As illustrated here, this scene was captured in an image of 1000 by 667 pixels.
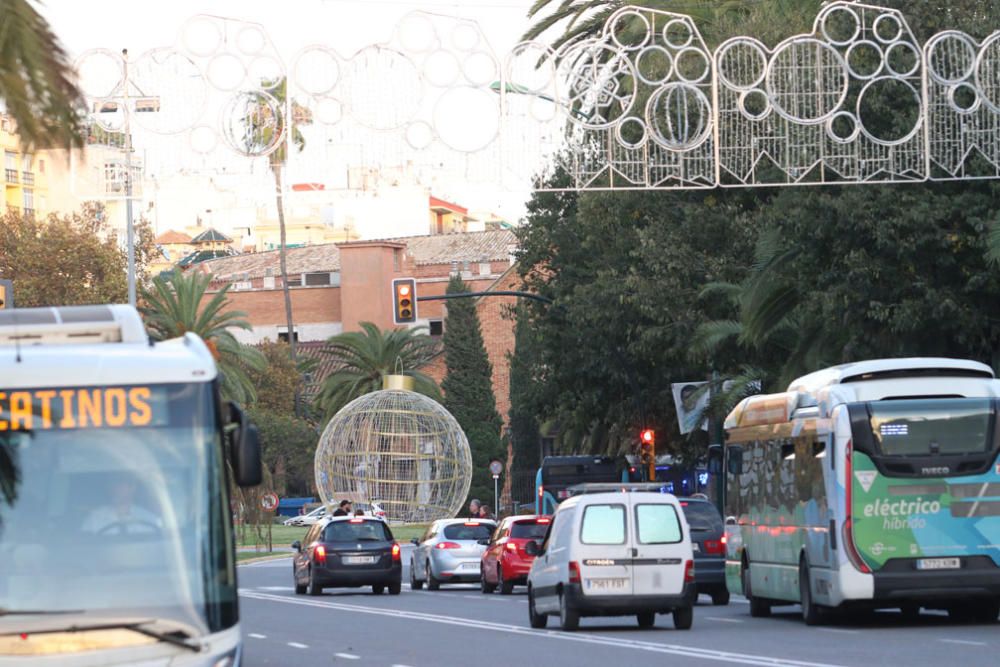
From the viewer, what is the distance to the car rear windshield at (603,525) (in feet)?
73.8

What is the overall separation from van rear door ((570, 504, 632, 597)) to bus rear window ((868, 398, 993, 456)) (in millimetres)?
3234

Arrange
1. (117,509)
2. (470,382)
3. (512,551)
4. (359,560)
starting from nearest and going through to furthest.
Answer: (117,509) → (512,551) → (359,560) → (470,382)

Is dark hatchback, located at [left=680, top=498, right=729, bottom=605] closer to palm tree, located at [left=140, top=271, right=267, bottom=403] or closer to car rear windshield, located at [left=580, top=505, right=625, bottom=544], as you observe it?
car rear windshield, located at [left=580, top=505, right=625, bottom=544]

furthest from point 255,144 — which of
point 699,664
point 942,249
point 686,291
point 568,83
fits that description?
point 686,291

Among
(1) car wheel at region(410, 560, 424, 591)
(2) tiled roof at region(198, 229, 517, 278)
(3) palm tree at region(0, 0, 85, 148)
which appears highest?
(2) tiled roof at region(198, 229, 517, 278)

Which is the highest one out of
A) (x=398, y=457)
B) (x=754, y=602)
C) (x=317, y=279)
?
(x=317, y=279)

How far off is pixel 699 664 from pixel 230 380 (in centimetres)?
4920

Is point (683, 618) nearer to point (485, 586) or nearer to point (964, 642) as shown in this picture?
A: point (964, 642)

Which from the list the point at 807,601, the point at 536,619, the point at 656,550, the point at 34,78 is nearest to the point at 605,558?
the point at 656,550

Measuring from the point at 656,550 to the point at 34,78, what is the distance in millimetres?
13382

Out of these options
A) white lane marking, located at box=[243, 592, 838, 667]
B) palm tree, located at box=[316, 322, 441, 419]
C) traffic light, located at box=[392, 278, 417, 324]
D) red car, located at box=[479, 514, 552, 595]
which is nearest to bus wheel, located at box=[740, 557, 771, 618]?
white lane marking, located at box=[243, 592, 838, 667]

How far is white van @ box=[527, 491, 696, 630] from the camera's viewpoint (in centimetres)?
2244

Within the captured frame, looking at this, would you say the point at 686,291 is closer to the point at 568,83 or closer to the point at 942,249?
the point at 942,249

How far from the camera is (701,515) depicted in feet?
102
